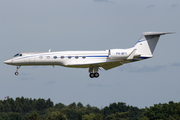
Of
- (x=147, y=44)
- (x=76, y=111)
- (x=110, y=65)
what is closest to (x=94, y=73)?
(x=110, y=65)

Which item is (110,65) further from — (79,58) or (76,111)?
(76,111)

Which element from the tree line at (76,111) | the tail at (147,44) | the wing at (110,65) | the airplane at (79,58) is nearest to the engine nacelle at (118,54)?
the airplane at (79,58)

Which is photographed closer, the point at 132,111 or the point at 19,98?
the point at 132,111

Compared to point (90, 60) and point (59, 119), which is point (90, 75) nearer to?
point (90, 60)

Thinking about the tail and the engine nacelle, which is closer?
the engine nacelle

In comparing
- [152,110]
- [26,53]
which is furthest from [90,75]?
[152,110]

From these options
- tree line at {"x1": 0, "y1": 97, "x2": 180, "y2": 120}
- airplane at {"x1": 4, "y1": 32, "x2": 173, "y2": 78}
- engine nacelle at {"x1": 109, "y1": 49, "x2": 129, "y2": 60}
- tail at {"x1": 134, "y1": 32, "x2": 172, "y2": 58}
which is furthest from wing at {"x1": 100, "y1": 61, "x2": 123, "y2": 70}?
tree line at {"x1": 0, "y1": 97, "x2": 180, "y2": 120}

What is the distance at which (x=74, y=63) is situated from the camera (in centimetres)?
4175

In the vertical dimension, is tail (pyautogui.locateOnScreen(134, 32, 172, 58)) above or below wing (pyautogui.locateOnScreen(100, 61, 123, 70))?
above

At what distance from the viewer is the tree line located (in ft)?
289

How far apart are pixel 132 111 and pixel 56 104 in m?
30.2

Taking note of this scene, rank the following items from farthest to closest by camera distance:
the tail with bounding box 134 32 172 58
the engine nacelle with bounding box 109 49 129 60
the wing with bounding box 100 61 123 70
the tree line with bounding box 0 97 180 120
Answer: the tree line with bounding box 0 97 180 120, the tail with bounding box 134 32 172 58, the wing with bounding box 100 61 123 70, the engine nacelle with bounding box 109 49 129 60

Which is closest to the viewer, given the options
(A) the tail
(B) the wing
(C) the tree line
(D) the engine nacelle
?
(D) the engine nacelle

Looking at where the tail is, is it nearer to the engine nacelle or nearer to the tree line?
the engine nacelle
